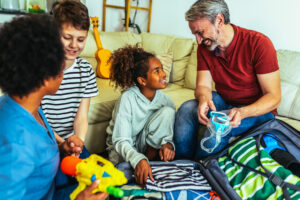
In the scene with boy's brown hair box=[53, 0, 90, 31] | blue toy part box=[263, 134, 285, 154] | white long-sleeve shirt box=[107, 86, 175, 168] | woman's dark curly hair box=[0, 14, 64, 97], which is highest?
boy's brown hair box=[53, 0, 90, 31]

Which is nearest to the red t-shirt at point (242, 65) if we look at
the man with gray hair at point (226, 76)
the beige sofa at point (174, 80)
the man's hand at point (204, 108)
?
the man with gray hair at point (226, 76)

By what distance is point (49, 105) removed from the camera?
48.1 inches

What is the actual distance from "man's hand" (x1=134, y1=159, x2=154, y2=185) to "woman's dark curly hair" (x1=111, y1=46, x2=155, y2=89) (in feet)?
1.86

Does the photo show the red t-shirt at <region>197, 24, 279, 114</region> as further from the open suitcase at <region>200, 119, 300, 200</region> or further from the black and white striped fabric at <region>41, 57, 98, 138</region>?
the black and white striped fabric at <region>41, 57, 98, 138</region>

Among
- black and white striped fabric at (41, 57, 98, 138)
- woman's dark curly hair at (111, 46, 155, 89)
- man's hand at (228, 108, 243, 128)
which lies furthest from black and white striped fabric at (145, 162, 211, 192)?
woman's dark curly hair at (111, 46, 155, 89)

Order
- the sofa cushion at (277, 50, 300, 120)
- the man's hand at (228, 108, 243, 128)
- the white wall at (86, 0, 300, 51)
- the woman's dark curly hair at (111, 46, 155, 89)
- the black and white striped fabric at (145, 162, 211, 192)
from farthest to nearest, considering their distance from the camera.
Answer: the white wall at (86, 0, 300, 51) < the sofa cushion at (277, 50, 300, 120) < the woman's dark curly hair at (111, 46, 155, 89) < the man's hand at (228, 108, 243, 128) < the black and white striped fabric at (145, 162, 211, 192)

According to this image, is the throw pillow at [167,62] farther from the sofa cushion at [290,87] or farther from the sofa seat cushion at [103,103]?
the sofa cushion at [290,87]

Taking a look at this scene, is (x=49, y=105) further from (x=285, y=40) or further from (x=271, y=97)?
(x=285, y=40)

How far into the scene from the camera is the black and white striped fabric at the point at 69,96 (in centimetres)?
122

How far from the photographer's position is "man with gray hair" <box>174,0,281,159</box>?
Result: 1281 millimetres

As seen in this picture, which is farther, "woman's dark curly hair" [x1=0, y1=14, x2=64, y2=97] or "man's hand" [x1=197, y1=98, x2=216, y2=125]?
"man's hand" [x1=197, y1=98, x2=216, y2=125]

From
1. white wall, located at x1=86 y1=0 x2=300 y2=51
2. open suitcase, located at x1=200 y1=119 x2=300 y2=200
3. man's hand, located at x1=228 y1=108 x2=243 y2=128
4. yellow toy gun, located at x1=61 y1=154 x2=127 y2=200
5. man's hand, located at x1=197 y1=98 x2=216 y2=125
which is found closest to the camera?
yellow toy gun, located at x1=61 y1=154 x2=127 y2=200

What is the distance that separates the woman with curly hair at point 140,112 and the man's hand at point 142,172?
0.12 metres

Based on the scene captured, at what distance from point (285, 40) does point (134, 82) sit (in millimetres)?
1393
